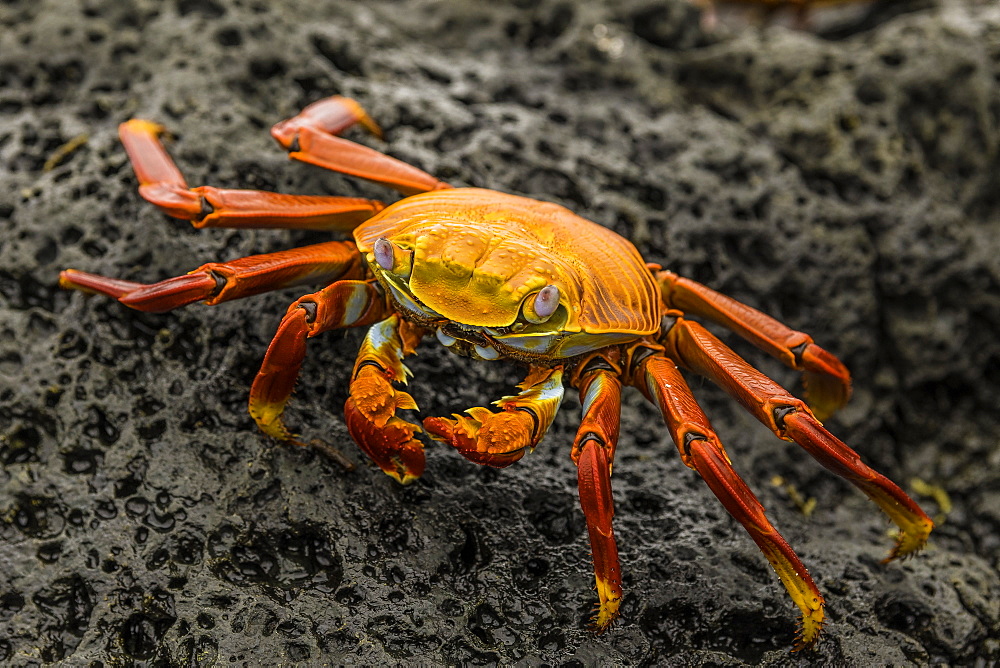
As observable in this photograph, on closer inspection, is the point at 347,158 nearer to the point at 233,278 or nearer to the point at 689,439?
the point at 233,278

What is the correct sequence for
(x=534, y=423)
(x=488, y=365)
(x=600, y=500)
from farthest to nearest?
(x=488, y=365) < (x=534, y=423) < (x=600, y=500)

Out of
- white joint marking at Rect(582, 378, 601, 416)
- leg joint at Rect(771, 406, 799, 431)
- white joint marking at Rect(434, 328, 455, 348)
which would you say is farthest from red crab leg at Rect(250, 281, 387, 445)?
leg joint at Rect(771, 406, 799, 431)

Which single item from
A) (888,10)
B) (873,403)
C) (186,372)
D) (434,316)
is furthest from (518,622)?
(888,10)

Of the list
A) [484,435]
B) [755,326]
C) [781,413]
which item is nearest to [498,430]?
[484,435]

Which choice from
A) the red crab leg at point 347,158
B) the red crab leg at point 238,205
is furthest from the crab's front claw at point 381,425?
the red crab leg at point 347,158

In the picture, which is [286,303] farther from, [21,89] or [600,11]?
[600,11]

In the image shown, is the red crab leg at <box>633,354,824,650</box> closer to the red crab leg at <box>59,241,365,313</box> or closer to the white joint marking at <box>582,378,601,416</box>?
the white joint marking at <box>582,378,601,416</box>
